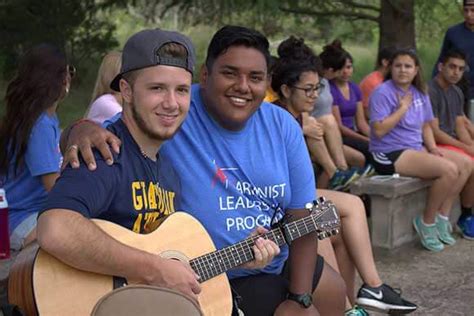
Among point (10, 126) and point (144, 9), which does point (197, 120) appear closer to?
point (10, 126)

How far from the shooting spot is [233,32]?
292 cm

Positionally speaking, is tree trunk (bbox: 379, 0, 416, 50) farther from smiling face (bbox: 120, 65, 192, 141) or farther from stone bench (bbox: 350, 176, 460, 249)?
smiling face (bbox: 120, 65, 192, 141)

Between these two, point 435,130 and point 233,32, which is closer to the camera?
point 233,32

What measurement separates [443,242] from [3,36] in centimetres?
459

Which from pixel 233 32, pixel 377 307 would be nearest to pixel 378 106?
pixel 377 307

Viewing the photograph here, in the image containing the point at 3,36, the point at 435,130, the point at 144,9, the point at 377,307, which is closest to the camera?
the point at 377,307

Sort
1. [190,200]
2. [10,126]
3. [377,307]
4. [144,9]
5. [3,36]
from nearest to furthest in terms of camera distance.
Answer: [190,200] < [10,126] < [377,307] < [3,36] < [144,9]

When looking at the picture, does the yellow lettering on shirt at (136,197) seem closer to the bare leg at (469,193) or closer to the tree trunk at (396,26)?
the bare leg at (469,193)

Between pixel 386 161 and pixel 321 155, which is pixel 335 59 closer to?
pixel 386 161

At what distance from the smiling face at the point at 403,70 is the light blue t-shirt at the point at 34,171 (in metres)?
2.88

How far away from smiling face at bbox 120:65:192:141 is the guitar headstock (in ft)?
2.45

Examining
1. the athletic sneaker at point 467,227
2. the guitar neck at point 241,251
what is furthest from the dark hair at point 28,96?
the athletic sneaker at point 467,227

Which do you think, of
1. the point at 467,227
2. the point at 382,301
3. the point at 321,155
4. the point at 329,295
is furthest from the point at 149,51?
the point at 467,227

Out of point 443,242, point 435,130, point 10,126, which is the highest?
point 10,126
